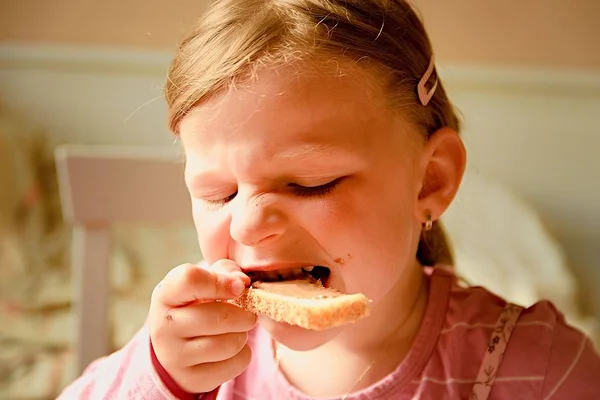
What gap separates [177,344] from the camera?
704 mm

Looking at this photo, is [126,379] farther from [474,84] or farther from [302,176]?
[474,84]

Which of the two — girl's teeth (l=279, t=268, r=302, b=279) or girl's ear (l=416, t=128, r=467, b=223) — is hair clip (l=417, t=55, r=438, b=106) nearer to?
girl's ear (l=416, t=128, r=467, b=223)

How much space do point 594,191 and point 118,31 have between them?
1.70 meters

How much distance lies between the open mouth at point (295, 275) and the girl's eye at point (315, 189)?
0.24 feet

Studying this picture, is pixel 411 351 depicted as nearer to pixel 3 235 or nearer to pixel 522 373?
pixel 522 373

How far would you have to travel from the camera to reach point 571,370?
0.78 meters

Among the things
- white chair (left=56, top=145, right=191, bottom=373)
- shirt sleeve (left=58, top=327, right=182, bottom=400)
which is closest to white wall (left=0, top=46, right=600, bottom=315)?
white chair (left=56, top=145, right=191, bottom=373)

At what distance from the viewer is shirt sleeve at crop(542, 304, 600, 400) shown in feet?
2.51

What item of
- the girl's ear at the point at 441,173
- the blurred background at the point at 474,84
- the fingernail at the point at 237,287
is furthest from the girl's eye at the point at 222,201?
the blurred background at the point at 474,84

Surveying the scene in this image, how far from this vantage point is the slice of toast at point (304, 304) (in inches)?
23.0

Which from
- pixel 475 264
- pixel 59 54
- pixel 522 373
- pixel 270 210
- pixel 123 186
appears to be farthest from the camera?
pixel 59 54

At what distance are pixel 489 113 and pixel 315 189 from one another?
187 cm

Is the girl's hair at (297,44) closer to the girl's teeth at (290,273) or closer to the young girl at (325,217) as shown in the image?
the young girl at (325,217)

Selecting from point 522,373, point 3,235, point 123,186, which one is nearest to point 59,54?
point 3,235
